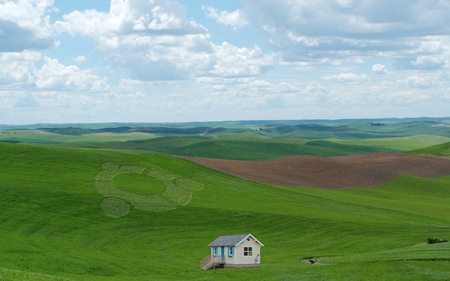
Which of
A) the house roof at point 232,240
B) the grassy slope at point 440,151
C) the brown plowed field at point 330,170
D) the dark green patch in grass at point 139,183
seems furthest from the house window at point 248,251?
the grassy slope at point 440,151

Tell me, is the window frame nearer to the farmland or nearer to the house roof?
the house roof

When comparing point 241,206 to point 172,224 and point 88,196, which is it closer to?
point 172,224

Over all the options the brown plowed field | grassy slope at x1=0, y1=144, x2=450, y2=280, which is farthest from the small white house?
the brown plowed field

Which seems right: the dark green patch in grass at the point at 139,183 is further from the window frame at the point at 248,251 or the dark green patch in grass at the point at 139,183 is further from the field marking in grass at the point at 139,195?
the window frame at the point at 248,251

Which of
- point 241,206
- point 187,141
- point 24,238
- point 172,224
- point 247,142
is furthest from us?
point 187,141

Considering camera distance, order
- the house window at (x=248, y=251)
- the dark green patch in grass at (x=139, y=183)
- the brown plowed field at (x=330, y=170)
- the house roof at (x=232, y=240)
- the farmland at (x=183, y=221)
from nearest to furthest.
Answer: the farmland at (x=183, y=221)
the house roof at (x=232, y=240)
the house window at (x=248, y=251)
the dark green patch in grass at (x=139, y=183)
the brown plowed field at (x=330, y=170)

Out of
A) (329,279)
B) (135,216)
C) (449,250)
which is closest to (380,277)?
(329,279)
